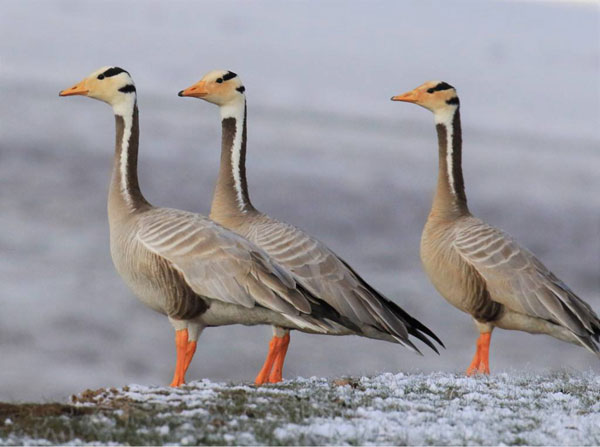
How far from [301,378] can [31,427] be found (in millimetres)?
3434

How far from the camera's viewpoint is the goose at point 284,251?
11.7 meters

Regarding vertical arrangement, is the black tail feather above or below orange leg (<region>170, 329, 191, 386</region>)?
above

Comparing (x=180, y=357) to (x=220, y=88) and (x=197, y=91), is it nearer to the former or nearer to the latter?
(x=197, y=91)

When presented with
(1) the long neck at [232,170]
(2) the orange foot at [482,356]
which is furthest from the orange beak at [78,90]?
(2) the orange foot at [482,356]

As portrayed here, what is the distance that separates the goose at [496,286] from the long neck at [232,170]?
241cm

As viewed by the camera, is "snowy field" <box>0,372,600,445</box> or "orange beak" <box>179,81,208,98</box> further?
"orange beak" <box>179,81,208,98</box>

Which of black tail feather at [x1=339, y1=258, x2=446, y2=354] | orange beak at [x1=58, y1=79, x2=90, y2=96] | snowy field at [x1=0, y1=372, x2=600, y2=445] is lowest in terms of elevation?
snowy field at [x1=0, y1=372, x2=600, y2=445]

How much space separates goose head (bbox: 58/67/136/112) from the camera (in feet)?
42.7

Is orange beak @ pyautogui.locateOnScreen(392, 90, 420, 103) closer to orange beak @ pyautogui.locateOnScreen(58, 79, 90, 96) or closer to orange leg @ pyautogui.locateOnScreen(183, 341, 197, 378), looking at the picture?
orange beak @ pyautogui.locateOnScreen(58, 79, 90, 96)

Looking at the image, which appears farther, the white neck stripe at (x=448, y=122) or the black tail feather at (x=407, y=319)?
the white neck stripe at (x=448, y=122)

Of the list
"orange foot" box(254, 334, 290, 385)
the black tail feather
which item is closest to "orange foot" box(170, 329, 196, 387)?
"orange foot" box(254, 334, 290, 385)

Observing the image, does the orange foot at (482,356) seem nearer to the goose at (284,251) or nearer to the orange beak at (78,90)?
the goose at (284,251)

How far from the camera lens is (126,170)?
12.6 metres

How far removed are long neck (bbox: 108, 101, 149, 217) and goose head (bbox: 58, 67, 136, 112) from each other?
132mm
